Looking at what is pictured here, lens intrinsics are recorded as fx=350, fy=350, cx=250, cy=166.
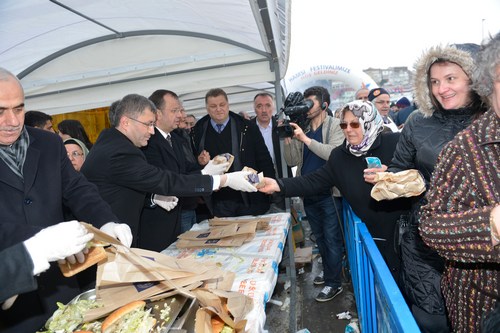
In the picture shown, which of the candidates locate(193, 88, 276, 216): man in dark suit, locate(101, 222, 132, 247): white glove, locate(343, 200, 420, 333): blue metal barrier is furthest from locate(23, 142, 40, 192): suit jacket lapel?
locate(193, 88, 276, 216): man in dark suit

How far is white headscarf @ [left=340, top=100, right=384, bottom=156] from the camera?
2.70 m

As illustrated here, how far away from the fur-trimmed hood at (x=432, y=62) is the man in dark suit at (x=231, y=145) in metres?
2.27

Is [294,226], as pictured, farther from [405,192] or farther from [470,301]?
[470,301]

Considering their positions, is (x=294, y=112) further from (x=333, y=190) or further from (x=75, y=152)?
(x=75, y=152)

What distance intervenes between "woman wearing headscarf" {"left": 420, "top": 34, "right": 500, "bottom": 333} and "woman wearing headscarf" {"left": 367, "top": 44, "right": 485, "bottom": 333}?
57 centimetres

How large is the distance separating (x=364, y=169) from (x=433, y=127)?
2.14ft

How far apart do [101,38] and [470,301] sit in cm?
442

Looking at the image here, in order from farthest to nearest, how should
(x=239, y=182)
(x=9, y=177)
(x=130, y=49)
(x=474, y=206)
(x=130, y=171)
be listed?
(x=130, y=49), (x=239, y=182), (x=130, y=171), (x=9, y=177), (x=474, y=206)

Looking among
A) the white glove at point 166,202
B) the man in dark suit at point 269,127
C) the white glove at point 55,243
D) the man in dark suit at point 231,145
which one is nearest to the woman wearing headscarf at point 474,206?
the white glove at point 55,243

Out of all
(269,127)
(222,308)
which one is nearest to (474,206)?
(222,308)

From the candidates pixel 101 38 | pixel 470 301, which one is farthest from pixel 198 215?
pixel 470 301

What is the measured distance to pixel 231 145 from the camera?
439 cm

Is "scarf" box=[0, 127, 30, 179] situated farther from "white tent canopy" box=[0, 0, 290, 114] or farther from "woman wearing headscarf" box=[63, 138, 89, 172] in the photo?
"woman wearing headscarf" box=[63, 138, 89, 172]

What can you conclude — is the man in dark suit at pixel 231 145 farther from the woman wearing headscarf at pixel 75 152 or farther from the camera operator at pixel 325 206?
the woman wearing headscarf at pixel 75 152
